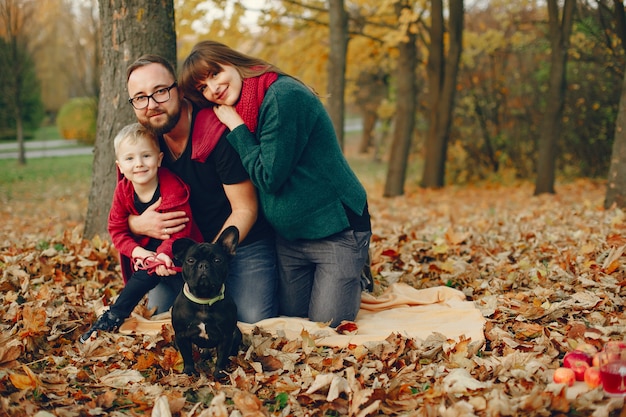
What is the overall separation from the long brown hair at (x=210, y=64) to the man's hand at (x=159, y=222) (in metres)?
0.77

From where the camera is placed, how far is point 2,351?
3.05m

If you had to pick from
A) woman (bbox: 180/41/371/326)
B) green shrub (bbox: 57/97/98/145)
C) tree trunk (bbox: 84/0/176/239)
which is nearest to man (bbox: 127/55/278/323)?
woman (bbox: 180/41/371/326)

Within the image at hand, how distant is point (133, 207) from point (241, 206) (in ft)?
2.32

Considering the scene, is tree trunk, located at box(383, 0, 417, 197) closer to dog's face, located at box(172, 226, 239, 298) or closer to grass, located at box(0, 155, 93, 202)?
grass, located at box(0, 155, 93, 202)

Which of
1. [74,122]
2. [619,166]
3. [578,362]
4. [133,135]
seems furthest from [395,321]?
[74,122]

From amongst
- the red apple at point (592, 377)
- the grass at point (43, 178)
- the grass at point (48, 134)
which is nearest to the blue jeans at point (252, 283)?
the red apple at point (592, 377)

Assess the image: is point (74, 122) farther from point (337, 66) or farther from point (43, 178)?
point (337, 66)

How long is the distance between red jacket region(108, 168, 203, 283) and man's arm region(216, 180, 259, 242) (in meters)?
0.27

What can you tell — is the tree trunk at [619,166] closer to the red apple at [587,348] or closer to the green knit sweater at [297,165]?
the green knit sweater at [297,165]

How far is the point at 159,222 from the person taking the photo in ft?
12.2

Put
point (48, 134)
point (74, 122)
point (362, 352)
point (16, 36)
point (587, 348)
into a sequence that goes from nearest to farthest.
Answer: point (587, 348)
point (362, 352)
point (16, 36)
point (74, 122)
point (48, 134)

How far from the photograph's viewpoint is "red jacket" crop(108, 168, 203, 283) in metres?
3.77

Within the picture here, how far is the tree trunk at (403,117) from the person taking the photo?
12.7 meters

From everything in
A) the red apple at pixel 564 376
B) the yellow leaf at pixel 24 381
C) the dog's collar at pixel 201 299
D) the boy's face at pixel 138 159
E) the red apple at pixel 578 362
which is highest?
the boy's face at pixel 138 159
